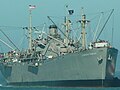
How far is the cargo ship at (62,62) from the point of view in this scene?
82625mm

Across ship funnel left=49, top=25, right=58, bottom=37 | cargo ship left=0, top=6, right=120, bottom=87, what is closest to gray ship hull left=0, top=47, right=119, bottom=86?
cargo ship left=0, top=6, right=120, bottom=87

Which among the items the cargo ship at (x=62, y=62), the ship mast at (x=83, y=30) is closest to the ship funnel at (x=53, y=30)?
the cargo ship at (x=62, y=62)

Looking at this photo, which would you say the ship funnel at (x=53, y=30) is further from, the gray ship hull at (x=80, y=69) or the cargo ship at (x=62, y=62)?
the gray ship hull at (x=80, y=69)

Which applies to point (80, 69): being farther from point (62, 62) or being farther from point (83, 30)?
point (83, 30)

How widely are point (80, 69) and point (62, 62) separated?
3.85m

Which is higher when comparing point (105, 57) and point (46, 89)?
point (105, 57)

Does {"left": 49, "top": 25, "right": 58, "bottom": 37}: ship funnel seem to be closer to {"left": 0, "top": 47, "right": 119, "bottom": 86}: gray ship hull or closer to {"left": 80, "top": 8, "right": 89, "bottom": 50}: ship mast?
{"left": 0, "top": 47, "right": 119, "bottom": 86}: gray ship hull

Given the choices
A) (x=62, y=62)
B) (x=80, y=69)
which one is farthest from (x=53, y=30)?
(x=80, y=69)

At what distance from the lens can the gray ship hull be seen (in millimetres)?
82062

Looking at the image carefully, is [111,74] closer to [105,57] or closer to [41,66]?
[105,57]

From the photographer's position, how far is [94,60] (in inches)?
3263

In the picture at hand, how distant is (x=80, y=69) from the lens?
8462 centimetres

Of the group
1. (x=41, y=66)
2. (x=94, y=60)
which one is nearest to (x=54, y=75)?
(x=41, y=66)

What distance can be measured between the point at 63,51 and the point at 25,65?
31.2 feet
